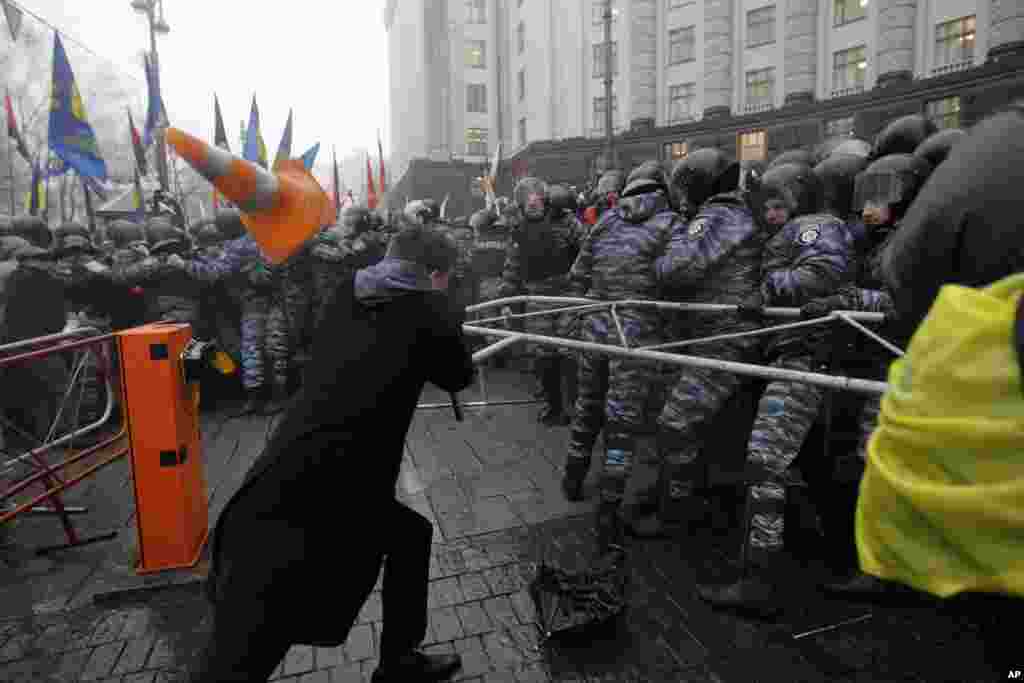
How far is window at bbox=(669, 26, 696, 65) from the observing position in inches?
1430

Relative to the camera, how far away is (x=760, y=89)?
33.6 meters

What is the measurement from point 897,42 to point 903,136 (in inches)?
1079

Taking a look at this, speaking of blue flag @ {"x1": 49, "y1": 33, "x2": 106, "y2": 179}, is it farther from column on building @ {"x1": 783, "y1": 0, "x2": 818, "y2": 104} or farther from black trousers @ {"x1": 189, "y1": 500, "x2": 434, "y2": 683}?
column on building @ {"x1": 783, "y1": 0, "x2": 818, "y2": 104}

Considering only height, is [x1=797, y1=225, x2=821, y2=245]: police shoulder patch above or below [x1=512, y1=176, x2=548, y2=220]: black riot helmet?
below

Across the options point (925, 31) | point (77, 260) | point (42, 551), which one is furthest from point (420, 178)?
point (42, 551)

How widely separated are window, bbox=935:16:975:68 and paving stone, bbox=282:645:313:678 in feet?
104

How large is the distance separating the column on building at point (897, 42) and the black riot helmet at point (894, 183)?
93.6 feet

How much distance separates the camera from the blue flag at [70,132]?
10.1 meters

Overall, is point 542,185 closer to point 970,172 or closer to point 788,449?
point 788,449

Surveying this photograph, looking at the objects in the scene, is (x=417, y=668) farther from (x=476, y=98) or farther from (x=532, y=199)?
(x=476, y=98)

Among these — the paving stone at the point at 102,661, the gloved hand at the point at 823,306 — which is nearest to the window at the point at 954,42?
the gloved hand at the point at 823,306

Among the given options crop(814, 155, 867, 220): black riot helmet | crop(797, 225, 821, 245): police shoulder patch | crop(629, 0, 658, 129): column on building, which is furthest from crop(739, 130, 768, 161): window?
crop(797, 225, 821, 245): police shoulder patch

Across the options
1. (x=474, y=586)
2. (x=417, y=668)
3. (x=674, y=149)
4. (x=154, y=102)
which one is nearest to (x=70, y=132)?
(x=154, y=102)

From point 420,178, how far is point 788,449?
48288 millimetres
